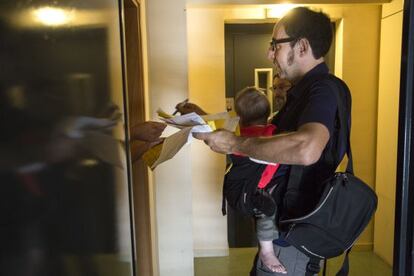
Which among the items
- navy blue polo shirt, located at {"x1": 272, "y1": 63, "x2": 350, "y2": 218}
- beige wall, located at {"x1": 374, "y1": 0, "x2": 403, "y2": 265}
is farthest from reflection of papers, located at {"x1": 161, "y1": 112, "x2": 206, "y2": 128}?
beige wall, located at {"x1": 374, "y1": 0, "x2": 403, "y2": 265}

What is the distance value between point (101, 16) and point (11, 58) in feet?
1.43

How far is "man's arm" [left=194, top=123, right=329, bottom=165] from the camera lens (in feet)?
3.08

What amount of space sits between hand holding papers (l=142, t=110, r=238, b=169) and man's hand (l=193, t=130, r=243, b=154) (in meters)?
0.02

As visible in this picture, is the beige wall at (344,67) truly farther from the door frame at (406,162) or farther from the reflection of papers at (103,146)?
the door frame at (406,162)

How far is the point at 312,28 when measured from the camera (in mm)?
1160

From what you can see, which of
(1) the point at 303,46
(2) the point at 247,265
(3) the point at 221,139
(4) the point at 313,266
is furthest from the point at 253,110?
(2) the point at 247,265

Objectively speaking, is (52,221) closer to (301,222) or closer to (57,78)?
(57,78)

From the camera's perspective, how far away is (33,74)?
0.40 meters

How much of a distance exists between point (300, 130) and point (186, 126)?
310mm

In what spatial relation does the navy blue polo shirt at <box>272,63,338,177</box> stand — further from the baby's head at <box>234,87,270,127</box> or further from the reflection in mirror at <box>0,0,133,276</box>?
the reflection in mirror at <box>0,0,133,276</box>

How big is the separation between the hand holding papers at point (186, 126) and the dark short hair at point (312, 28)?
0.36m

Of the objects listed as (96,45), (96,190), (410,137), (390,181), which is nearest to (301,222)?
(410,137)

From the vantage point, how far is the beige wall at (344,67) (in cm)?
292

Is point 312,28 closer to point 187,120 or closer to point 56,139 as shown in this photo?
point 187,120
